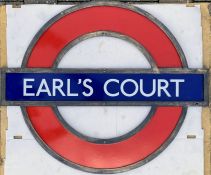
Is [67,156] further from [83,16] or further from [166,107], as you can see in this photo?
[83,16]

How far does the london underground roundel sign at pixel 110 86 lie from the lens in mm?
2648

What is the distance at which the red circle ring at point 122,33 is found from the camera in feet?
8.70

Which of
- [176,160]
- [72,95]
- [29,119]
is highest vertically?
[72,95]

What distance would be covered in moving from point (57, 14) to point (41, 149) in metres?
0.96

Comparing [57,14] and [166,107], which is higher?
[57,14]

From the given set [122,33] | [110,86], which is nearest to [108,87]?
[110,86]

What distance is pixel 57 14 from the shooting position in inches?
106

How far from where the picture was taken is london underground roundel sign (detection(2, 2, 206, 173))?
265 cm

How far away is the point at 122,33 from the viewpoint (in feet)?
8.71

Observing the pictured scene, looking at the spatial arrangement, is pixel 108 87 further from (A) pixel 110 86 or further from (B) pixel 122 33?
(B) pixel 122 33

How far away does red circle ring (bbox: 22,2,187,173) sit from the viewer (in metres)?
2.65

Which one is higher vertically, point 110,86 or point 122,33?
point 122,33

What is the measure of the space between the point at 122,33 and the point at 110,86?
1.25 ft

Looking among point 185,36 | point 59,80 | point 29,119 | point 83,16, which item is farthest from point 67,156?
point 185,36
